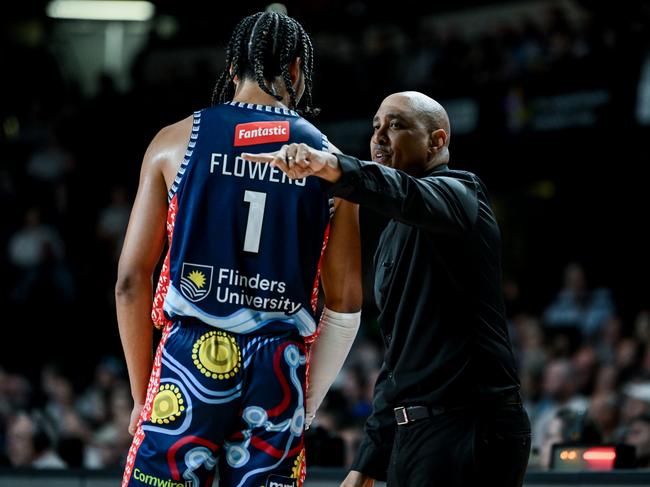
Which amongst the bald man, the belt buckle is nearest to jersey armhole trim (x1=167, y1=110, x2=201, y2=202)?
the bald man

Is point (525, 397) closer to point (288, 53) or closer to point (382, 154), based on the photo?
point (382, 154)

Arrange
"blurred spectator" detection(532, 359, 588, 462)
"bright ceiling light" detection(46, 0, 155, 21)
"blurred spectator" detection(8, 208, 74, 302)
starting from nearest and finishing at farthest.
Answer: "blurred spectator" detection(532, 359, 588, 462) → "blurred spectator" detection(8, 208, 74, 302) → "bright ceiling light" detection(46, 0, 155, 21)

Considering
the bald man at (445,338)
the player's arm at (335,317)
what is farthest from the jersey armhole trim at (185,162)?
the bald man at (445,338)

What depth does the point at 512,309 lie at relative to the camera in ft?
36.0

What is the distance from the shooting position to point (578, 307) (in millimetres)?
10328

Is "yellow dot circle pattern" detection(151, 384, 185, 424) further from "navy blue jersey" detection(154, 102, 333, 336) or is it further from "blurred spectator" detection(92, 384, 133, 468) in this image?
"blurred spectator" detection(92, 384, 133, 468)

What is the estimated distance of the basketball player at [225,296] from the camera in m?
2.83

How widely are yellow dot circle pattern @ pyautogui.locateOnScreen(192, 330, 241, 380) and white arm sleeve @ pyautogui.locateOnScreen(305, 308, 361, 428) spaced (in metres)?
0.35

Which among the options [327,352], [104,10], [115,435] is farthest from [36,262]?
[327,352]

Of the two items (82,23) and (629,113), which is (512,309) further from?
(82,23)

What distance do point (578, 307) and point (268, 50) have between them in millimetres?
7815

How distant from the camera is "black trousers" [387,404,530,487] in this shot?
295 cm

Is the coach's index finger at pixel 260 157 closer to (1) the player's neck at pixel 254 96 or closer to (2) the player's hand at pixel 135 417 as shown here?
(1) the player's neck at pixel 254 96

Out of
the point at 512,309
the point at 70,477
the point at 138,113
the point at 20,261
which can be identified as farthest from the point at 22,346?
the point at 70,477
